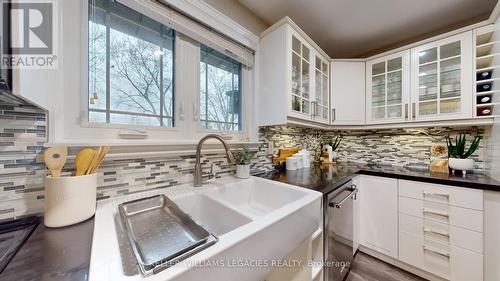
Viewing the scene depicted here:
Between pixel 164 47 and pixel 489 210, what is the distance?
229 centimetres

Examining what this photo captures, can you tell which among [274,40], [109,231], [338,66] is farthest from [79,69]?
[338,66]

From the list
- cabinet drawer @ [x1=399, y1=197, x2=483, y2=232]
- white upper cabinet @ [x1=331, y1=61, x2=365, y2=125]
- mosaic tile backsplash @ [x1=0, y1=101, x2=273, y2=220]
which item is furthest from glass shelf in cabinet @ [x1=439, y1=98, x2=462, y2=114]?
mosaic tile backsplash @ [x1=0, y1=101, x2=273, y2=220]

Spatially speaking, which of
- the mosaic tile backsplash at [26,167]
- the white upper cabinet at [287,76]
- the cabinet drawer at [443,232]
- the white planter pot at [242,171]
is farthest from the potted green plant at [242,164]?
the cabinet drawer at [443,232]

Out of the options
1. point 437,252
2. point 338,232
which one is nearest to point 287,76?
point 338,232

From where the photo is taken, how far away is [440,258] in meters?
1.29

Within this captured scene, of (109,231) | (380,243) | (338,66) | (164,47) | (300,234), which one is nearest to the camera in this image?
(109,231)

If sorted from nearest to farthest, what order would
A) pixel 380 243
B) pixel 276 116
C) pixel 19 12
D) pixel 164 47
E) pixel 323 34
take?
pixel 19 12, pixel 164 47, pixel 276 116, pixel 380 243, pixel 323 34

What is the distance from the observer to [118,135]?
0.85 metres

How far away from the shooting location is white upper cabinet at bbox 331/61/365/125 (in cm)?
200

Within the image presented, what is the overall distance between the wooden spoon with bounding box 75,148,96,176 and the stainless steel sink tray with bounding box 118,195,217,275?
0.19m

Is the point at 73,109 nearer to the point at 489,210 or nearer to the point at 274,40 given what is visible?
the point at 274,40

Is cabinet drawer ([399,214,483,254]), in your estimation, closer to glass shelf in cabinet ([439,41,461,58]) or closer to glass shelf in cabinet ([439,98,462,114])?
glass shelf in cabinet ([439,98,462,114])

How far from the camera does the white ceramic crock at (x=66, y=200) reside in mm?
572

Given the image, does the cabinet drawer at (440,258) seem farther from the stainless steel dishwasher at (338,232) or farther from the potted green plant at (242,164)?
the potted green plant at (242,164)
